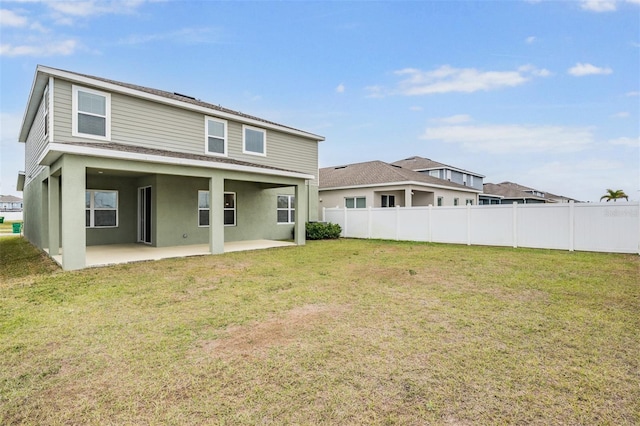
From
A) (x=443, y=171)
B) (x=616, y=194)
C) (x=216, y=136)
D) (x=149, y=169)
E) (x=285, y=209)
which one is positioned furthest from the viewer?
(x=616, y=194)

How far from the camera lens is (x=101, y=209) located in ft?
42.7

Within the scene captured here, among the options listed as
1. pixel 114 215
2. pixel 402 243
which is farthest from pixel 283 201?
pixel 114 215

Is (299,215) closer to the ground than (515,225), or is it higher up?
higher up

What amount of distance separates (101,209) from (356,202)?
1407cm

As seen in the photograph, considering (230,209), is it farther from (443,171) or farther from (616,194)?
(616,194)

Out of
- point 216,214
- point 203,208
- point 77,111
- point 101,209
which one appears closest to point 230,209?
point 203,208

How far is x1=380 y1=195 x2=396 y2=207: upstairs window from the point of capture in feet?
71.5

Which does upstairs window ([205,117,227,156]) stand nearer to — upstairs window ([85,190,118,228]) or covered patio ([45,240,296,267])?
covered patio ([45,240,296,267])

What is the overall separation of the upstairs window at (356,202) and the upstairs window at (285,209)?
552 centimetres

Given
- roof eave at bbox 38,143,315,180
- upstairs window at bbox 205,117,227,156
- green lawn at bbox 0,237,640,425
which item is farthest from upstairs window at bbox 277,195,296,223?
green lawn at bbox 0,237,640,425

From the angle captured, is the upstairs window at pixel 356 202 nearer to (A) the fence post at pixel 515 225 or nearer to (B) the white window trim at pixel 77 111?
(A) the fence post at pixel 515 225

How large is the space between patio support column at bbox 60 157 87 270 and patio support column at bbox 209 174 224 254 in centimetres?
362

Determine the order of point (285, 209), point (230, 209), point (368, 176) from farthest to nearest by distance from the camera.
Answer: point (368, 176) → point (285, 209) → point (230, 209)

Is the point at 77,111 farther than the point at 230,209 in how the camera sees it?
No
